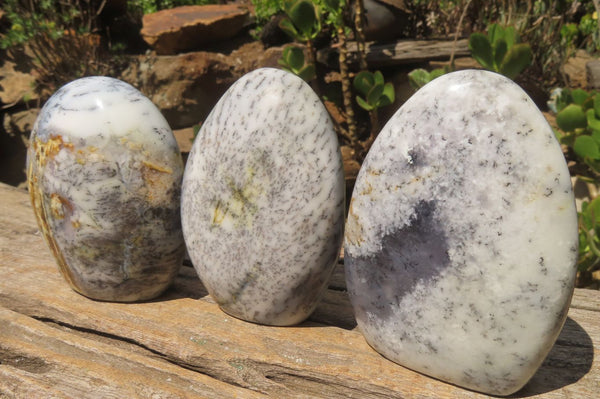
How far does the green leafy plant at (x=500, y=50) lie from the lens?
8.00 ft

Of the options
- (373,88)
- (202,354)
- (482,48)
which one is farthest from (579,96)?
(202,354)

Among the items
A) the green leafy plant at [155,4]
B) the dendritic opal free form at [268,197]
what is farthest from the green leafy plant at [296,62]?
the green leafy plant at [155,4]

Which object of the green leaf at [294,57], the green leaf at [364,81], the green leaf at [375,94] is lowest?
the green leaf at [375,94]

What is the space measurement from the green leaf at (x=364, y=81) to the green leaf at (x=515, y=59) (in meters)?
0.65

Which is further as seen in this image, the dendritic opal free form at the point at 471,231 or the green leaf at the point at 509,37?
the green leaf at the point at 509,37

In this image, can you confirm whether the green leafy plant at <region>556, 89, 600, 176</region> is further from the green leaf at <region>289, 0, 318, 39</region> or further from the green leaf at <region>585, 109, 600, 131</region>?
the green leaf at <region>289, 0, 318, 39</region>

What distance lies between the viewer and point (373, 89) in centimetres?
289

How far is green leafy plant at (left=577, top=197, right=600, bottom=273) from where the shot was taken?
6.91 ft

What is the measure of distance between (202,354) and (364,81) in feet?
5.84

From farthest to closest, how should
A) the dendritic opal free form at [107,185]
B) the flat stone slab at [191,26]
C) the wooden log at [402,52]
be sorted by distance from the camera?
the flat stone slab at [191,26] → the wooden log at [402,52] → the dendritic opal free form at [107,185]

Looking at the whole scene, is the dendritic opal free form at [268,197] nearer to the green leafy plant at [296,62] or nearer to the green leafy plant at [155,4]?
the green leafy plant at [296,62]

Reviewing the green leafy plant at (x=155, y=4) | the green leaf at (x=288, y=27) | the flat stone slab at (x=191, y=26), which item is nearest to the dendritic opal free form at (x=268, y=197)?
the green leaf at (x=288, y=27)

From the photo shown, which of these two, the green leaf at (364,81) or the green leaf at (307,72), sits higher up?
the green leaf at (307,72)

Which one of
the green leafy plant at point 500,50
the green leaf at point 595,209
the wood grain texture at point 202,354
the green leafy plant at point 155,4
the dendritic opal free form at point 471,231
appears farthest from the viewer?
the green leafy plant at point 155,4
